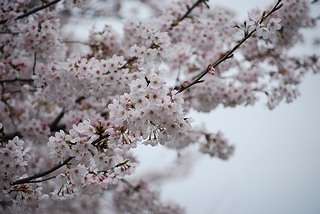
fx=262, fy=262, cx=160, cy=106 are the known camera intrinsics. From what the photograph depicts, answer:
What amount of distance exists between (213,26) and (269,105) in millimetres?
1691

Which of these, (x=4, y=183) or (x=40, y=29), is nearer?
(x=4, y=183)

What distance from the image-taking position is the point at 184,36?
4746 millimetres

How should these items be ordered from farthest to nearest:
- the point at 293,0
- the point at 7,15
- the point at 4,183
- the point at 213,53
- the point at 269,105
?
the point at 213,53
the point at 269,105
the point at 293,0
the point at 7,15
the point at 4,183

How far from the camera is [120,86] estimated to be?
3.60 metres

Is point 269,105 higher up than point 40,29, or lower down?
higher up

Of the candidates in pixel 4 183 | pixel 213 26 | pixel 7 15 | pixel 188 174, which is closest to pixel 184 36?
pixel 213 26

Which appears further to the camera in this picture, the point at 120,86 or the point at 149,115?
the point at 120,86

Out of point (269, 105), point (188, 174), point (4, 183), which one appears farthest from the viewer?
point (188, 174)

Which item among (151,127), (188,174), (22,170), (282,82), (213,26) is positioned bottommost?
(22,170)

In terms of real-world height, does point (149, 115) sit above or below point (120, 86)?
below

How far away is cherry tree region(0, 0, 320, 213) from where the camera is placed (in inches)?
85.1

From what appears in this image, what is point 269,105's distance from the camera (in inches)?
176

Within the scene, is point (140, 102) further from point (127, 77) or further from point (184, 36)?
point (184, 36)

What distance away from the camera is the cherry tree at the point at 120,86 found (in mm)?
2162
